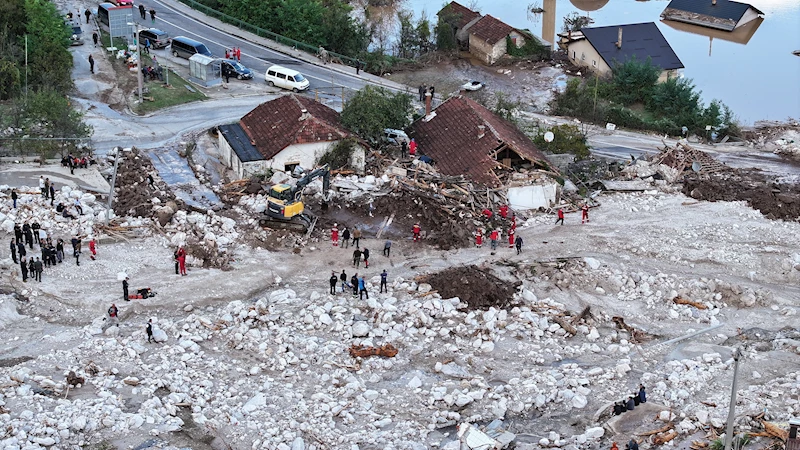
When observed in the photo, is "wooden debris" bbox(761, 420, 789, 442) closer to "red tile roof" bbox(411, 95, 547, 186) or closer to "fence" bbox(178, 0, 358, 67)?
"red tile roof" bbox(411, 95, 547, 186)

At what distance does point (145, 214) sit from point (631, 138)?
29.3 m

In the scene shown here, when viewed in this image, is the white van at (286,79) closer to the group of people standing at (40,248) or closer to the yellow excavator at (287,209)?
the yellow excavator at (287,209)

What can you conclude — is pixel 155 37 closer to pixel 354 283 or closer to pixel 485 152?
pixel 485 152

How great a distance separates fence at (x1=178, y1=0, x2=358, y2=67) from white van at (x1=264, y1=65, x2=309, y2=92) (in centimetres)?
649

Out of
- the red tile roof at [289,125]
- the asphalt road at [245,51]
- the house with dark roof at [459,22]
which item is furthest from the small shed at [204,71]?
the house with dark roof at [459,22]

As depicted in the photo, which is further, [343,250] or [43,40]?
[43,40]

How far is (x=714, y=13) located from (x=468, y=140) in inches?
1802

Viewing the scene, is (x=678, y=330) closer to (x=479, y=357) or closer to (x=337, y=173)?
(x=479, y=357)

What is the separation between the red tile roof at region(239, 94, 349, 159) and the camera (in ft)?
162

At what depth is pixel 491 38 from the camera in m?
73.1

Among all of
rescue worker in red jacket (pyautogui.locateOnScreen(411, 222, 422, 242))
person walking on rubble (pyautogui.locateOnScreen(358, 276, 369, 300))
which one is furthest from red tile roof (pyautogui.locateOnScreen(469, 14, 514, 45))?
person walking on rubble (pyautogui.locateOnScreen(358, 276, 369, 300))

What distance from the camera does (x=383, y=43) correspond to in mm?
76438

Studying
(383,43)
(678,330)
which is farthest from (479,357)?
(383,43)

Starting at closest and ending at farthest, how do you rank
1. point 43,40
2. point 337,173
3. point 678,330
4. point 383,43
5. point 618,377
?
1. point 618,377
2. point 678,330
3. point 337,173
4. point 43,40
5. point 383,43
